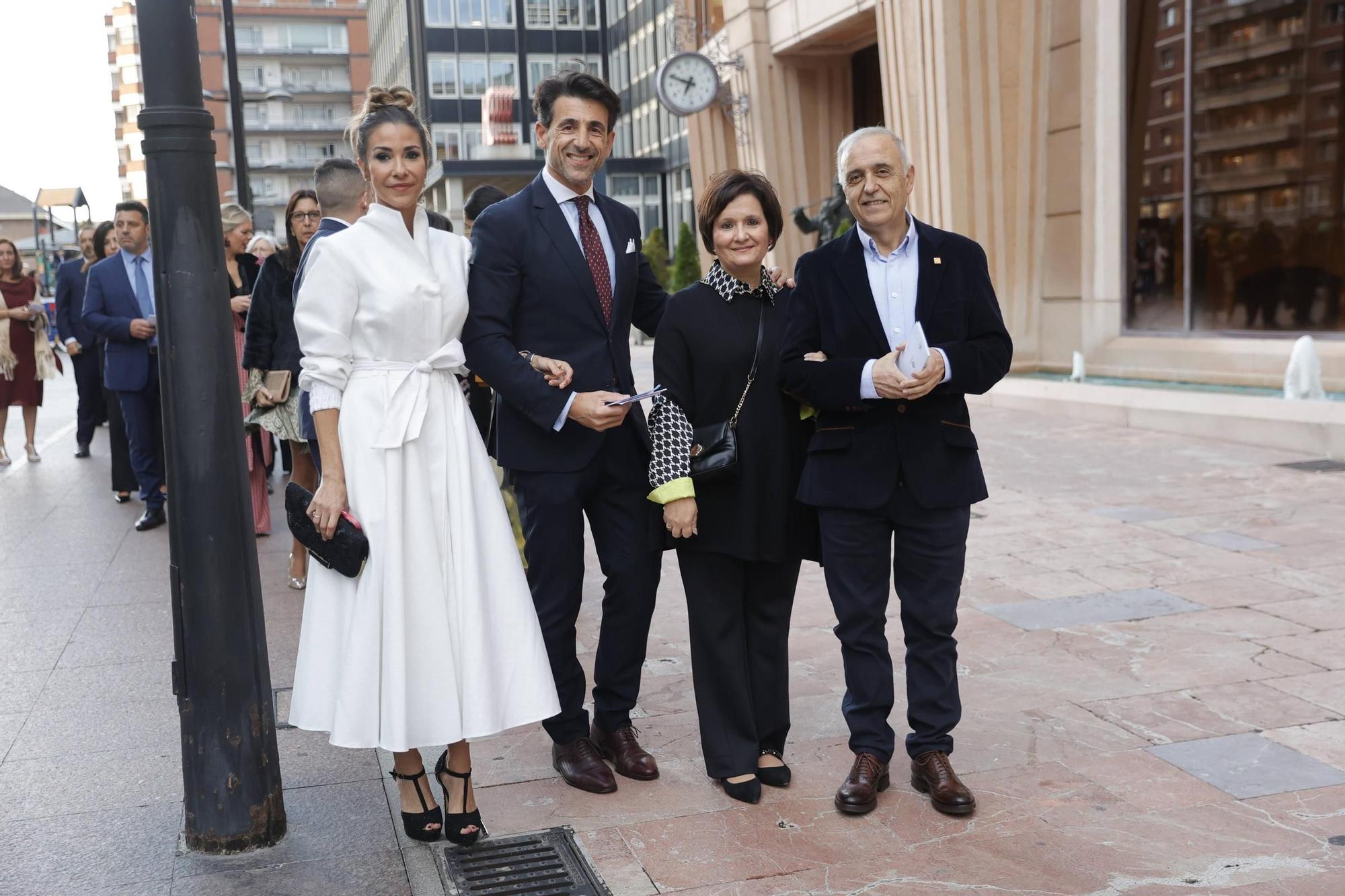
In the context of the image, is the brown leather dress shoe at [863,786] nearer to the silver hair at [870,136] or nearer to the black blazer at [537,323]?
the black blazer at [537,323]

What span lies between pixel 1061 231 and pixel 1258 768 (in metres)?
12.9

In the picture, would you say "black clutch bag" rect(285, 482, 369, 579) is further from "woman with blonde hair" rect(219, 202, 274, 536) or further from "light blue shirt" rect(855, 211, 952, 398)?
"woman with blonde hair" rect(219, 202, 274, 536)

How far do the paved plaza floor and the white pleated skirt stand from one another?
16.3 inches

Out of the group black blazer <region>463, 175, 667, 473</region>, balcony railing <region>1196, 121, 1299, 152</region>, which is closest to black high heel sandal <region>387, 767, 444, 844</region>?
black blazer <region>463, 175, 667, 473</region>

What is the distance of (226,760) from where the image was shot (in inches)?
142

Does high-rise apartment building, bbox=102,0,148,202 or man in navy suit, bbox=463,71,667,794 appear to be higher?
high-rise apartment building, bbox=102,0,148,202

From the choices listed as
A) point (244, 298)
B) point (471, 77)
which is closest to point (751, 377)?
point (244, 298)

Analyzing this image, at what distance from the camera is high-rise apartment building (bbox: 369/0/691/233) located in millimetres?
54562

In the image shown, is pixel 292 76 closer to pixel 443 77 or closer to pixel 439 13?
pixel 439 13

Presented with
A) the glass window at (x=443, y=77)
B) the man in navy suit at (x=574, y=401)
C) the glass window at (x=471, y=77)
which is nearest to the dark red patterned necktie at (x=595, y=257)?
the man in navy suit at (x=574, y=401)

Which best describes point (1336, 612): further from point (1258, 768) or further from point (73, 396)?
point (73, 396)

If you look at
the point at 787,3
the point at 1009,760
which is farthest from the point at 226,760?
the point at 787,3

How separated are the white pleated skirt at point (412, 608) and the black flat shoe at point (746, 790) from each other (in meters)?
0.68

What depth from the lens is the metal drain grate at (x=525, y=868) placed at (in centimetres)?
339
